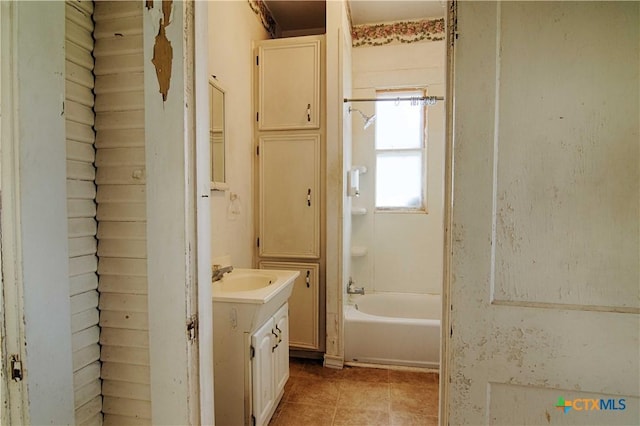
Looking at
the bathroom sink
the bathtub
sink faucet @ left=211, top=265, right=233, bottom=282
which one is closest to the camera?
sink faucet @ left=211, top=265, right=233, bottom=282

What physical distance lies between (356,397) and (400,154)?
7.30ft

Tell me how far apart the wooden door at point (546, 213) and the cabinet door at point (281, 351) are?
1243 mm

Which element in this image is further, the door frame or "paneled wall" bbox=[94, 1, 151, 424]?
"paneled wall" bbox=[94, 1, 151, 424]

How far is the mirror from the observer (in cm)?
209

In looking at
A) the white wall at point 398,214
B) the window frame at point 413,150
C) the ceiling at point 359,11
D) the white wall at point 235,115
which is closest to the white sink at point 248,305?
the white wall at point 235,115

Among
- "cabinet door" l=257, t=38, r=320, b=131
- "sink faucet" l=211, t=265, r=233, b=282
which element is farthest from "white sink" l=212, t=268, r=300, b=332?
"cabinet door" l=257, t=38, r=320, b=131

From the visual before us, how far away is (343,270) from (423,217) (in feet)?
3.71

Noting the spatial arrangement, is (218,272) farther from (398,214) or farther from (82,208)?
(398,214)

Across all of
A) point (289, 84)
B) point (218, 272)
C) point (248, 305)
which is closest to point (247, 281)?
point (218, 272)

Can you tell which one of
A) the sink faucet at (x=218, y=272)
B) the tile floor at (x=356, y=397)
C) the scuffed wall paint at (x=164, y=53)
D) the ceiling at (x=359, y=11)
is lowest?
the tile floor at (x=356, y=397)

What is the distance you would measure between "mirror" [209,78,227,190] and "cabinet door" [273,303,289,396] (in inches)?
35.2

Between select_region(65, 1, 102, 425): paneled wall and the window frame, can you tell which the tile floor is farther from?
the window frame

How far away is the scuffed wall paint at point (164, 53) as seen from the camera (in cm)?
96

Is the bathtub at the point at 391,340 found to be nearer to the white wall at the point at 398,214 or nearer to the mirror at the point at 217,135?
the white wall at the point at 398,214
